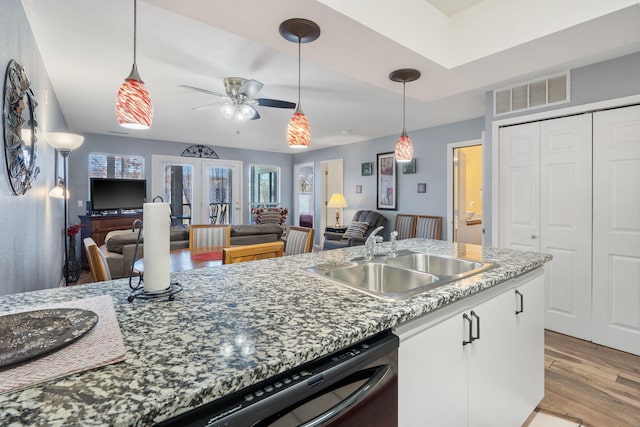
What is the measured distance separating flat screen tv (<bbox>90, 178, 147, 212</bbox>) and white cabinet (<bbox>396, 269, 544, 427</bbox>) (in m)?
5.69

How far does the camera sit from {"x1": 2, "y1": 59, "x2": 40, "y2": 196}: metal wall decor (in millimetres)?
1545

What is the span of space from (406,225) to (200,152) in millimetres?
4828

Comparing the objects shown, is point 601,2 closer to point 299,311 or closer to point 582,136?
point 582,136

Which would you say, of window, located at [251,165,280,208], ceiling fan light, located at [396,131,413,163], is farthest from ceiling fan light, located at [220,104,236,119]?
window, located at [251,165,280,208]

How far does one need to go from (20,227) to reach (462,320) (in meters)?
2.47

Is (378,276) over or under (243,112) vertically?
under

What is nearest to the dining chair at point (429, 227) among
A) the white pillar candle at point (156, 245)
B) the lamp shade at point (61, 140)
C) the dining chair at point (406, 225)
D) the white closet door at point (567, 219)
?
the dining chair at point (406, 225)

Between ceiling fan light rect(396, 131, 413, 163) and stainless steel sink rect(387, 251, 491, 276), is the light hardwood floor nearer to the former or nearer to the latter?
stainless steel sink rect(387, 251, 491, 276)

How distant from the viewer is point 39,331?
0.77m

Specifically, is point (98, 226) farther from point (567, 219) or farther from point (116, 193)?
point (567, 219)

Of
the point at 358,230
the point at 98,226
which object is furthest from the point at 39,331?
the point at 98,226

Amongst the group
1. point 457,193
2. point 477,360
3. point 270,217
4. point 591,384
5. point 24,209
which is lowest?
point 591,384

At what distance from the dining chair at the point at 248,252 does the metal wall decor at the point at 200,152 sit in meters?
5.44

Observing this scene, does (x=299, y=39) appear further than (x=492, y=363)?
Yes
